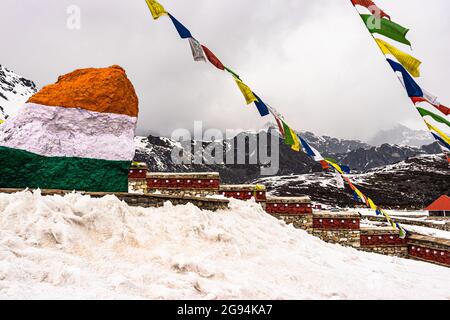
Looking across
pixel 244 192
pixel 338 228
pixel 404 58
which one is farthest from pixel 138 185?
pixel 404 58

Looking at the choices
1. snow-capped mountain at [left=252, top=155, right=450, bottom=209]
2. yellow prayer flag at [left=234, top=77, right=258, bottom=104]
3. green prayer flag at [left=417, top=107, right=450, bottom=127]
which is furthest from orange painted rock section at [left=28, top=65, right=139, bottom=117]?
snow-capped mountain at [left=252, top=155, right=450, bottom=209]

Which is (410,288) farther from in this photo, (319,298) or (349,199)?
(349,199)

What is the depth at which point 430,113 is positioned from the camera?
678 centimetres

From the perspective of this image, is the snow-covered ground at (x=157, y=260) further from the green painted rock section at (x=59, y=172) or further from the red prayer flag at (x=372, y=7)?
the red prayer flag at (x=372, y=7)

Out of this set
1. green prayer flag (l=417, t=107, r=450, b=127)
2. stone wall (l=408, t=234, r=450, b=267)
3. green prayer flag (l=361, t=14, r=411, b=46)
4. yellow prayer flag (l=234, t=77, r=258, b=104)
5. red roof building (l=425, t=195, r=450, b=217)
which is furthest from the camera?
red roof building (l=425, t=195, r=450, b=217)

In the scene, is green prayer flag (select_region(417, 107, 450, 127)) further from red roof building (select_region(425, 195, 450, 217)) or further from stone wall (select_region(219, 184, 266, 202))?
red roof building (select_region(425, 195, 450, 217))

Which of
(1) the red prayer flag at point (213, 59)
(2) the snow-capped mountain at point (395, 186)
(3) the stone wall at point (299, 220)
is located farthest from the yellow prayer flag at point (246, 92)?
(2) the snow-capped mountain at point (395, 186)

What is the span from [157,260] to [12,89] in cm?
17911

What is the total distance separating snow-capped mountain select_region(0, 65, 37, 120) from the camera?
13475cm

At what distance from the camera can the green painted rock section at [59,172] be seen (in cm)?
791

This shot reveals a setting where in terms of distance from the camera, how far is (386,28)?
609cm

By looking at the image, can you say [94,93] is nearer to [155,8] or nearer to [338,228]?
[155,8]
